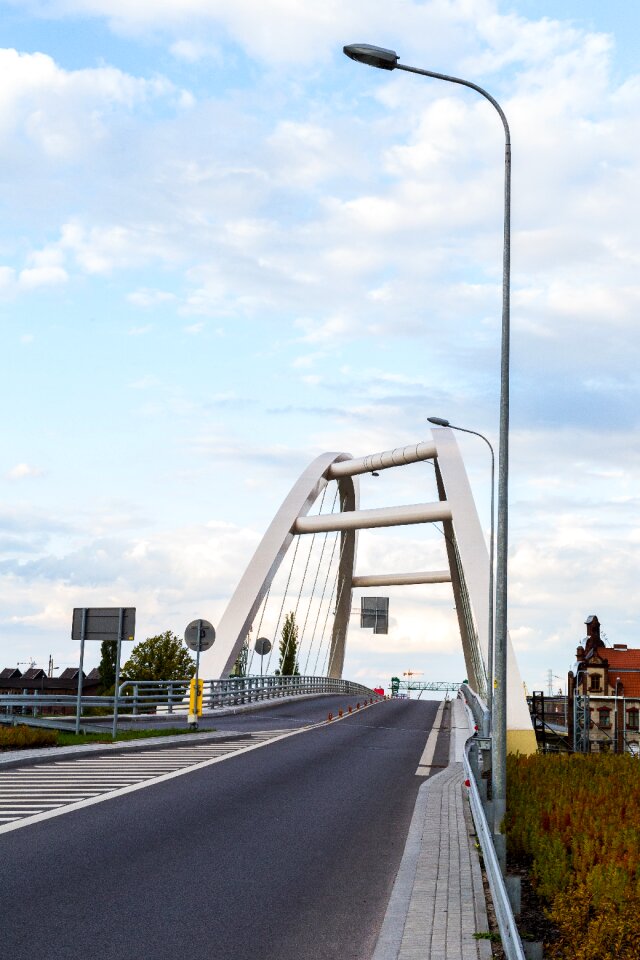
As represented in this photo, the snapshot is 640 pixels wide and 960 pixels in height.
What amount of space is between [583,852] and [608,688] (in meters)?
84.8

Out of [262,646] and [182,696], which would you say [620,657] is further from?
[182,696]

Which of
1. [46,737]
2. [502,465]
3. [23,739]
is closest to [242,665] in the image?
[46,737]

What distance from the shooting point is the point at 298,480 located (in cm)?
5594

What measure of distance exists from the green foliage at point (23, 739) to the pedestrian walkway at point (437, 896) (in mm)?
10457

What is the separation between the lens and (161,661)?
9806 centimetres

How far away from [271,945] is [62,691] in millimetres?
123863

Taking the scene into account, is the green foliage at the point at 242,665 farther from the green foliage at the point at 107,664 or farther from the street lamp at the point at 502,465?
the green foliage at the point at 107,664

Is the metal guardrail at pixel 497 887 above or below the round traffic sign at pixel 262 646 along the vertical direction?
below

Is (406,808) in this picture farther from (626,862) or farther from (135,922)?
(135,922)

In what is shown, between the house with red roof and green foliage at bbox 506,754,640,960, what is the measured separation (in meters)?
63.3

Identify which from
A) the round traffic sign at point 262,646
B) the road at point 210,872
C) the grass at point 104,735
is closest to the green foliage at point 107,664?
the round traffic sign at point 262,646

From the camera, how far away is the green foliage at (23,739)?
71.9 feet

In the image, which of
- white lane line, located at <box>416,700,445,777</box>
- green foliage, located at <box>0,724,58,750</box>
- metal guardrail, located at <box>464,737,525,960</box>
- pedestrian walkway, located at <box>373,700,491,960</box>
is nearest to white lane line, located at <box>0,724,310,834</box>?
white lane line, located at <box>416,700,445,777</box>

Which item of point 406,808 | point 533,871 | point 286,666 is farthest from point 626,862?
point 286,666
